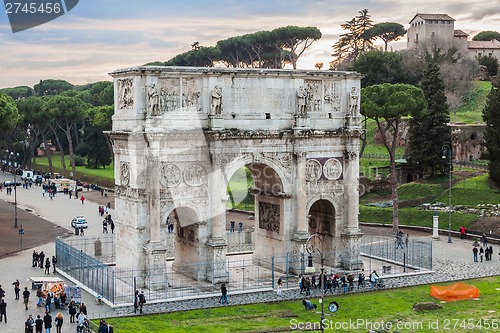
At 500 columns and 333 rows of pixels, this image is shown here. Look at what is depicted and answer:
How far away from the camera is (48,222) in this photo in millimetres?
63250

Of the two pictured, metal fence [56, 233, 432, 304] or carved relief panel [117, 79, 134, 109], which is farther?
carved relief panel [117, 79, 134, 109]

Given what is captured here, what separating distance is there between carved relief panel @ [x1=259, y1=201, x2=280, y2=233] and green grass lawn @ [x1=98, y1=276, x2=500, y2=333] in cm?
691

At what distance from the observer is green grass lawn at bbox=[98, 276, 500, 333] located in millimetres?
Result: 31688

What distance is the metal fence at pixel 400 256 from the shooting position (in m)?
43.9

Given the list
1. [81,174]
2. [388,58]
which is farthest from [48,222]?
[388,58]

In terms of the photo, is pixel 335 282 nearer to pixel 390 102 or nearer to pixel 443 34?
pixel 390 102

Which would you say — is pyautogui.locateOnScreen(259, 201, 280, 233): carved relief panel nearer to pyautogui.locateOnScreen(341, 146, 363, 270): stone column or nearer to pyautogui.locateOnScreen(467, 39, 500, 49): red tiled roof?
pyautogui.locateOnScreen(341, 146, 363, 270): stone column

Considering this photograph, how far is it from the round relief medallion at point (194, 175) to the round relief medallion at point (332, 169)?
7821mm

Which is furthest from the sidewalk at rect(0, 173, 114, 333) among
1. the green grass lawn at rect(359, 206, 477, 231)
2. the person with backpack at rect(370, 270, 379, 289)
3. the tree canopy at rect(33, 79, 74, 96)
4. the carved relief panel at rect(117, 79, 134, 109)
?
the tree canopy at rect(33, 79, 74, 96)

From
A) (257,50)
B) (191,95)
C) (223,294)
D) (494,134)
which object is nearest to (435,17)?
(257,50)

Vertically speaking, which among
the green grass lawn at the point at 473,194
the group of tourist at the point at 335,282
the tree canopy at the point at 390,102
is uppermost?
the tree canopy at the point at 390,102

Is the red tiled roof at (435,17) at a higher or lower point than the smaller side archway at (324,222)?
higher

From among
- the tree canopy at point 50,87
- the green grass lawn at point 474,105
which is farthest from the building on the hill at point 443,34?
the tree canopy at point 50,87

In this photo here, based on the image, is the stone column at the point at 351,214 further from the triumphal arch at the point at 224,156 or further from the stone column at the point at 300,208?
the stone column at the point at 300,208
